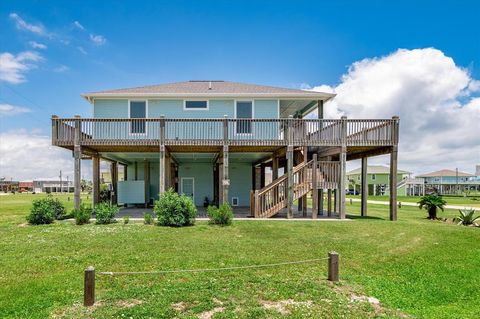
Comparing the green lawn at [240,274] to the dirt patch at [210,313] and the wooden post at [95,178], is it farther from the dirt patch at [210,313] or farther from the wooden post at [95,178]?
the wooden post at [95,178]

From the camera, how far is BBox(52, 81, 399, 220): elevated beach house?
45.8ft

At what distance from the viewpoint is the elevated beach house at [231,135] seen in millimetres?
13945

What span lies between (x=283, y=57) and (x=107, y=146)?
10168 millimetres

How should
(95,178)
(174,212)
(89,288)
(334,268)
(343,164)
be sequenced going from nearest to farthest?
(89,288) < (334,268) < (174,212) < (343,164) < (95,178)

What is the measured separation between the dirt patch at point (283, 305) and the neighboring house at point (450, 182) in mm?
78610

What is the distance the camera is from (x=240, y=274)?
628 centimetres

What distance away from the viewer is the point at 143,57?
17453mm

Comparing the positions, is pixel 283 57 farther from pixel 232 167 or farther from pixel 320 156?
pixel 232 167

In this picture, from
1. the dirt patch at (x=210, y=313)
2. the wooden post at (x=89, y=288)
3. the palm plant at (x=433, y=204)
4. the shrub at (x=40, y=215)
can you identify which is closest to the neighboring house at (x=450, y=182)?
the palm plant at (x=433, y=204)

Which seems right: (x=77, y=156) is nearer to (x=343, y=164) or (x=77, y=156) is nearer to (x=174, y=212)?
(x=174, y=212)

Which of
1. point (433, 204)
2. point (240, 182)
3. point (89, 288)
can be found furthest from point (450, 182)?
point (89, 288)

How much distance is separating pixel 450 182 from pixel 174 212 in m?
87.5

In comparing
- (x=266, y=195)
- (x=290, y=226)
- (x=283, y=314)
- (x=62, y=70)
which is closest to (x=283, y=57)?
(x=266, y=195)

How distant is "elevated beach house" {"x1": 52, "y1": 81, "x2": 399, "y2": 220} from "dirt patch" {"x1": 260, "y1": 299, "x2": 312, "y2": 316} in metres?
8.75
